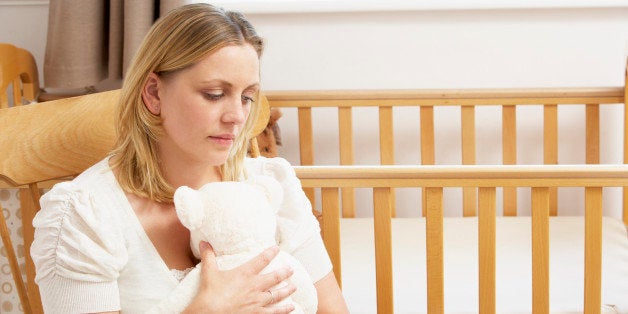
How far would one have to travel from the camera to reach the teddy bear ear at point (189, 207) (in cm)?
114

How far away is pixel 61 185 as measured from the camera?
3.90 ft

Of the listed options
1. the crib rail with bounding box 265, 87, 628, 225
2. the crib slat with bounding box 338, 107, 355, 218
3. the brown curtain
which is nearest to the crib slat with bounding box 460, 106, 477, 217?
the crib rail with bounding box 265, 87, 628, 225

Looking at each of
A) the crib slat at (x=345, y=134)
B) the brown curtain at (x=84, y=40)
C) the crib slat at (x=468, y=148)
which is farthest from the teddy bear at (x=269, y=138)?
the crib slat at (x=468, y=148)

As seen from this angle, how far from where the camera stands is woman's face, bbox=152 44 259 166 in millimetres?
1207

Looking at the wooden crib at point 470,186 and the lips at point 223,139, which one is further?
the wooden crib at point 470,186

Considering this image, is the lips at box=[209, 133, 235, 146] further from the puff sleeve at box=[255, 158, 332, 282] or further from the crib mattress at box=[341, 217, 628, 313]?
the crib mattress at box=[341, 217, 628, 313]

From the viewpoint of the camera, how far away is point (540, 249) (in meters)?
1.55

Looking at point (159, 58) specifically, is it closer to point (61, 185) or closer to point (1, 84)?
point (61, 185)

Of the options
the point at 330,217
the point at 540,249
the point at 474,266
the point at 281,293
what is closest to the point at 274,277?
the point at 281,293

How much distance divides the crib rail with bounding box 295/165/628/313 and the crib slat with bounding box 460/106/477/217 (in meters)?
0.85

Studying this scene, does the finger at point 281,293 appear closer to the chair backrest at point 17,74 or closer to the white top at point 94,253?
the white top at point 94,253

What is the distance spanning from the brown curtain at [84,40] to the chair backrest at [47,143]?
2.60ft

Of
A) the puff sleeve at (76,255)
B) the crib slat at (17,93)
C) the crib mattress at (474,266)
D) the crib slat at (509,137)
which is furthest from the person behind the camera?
the crib slat at (509,137)

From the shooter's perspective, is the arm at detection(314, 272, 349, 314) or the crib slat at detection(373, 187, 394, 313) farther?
Result: the crib slat at detection(373, 187, 394, 313)
